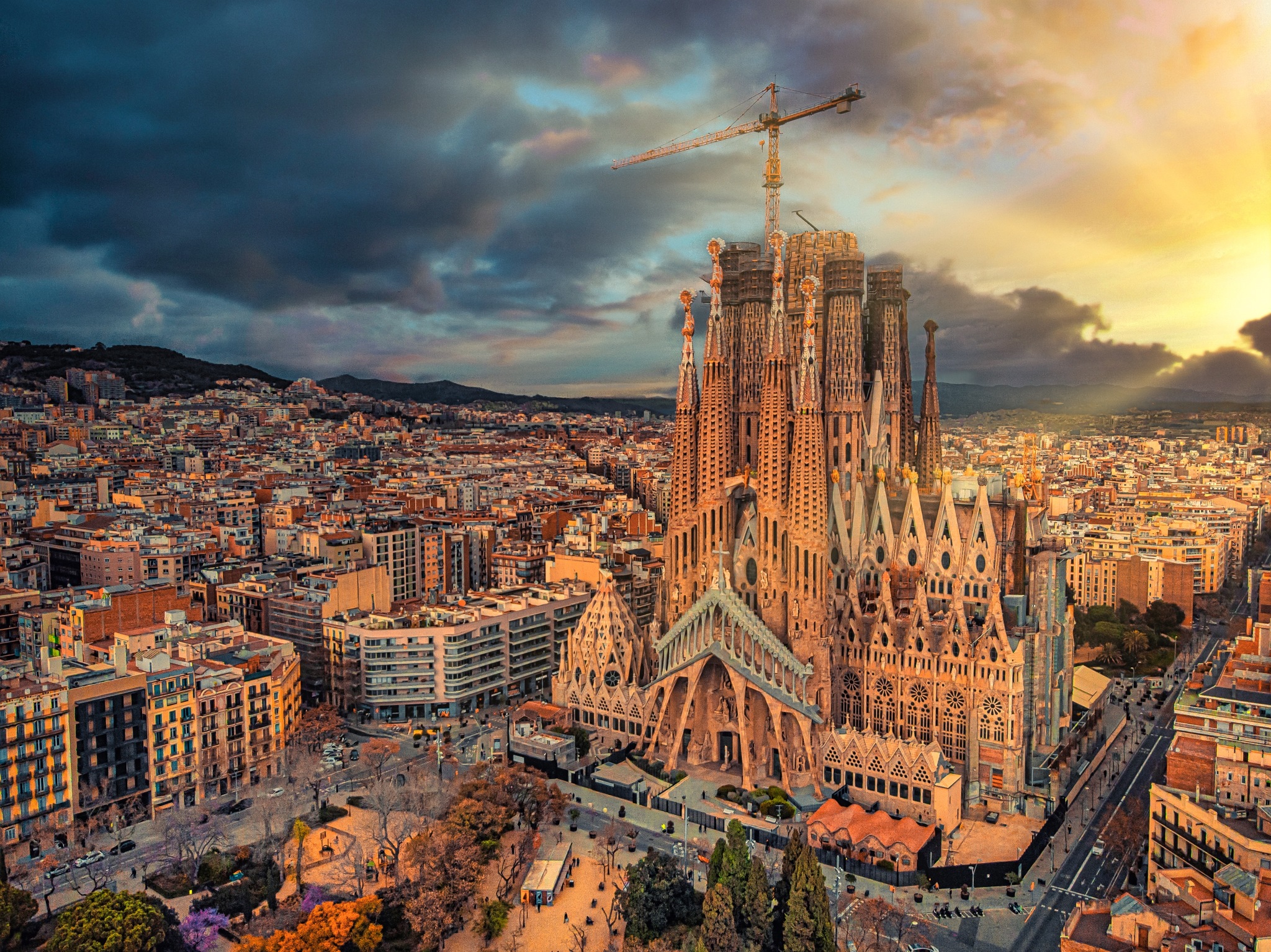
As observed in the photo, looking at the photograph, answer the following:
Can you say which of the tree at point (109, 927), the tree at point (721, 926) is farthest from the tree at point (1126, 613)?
the tree at point (109, 927)

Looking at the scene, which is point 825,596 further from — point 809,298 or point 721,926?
point 721,926

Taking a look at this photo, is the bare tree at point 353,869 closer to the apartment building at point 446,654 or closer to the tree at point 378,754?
the tree at point 378,754

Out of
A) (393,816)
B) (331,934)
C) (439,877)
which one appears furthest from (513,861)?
(331,934)

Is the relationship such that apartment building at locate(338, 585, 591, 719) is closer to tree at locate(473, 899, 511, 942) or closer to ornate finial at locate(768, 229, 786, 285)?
tree at locate(473, 899, 511, 942)

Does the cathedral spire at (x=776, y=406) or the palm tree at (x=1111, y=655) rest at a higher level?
the cathedral spire at (x=776, y=406)

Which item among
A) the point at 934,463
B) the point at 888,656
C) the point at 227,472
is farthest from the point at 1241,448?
the point at 227,472

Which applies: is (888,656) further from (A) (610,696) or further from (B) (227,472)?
(B) (227,472)
